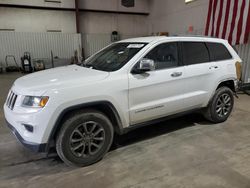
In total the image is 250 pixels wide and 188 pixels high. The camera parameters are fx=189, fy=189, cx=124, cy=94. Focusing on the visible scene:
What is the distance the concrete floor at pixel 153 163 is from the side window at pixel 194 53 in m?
1.23

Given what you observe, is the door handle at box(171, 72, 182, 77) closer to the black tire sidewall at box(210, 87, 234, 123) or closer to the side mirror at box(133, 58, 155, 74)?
the side mirror at box(133, 58, 155, 74)

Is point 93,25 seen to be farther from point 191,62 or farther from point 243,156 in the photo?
point 243,156

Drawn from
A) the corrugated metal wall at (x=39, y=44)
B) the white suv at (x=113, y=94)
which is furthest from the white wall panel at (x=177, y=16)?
the white suv at (x=113, y=94)

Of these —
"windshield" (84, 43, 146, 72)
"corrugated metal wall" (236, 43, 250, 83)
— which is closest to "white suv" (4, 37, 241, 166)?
"windshield" (84, 43, 146, 72)

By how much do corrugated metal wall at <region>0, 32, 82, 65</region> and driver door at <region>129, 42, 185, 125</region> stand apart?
10096 mm

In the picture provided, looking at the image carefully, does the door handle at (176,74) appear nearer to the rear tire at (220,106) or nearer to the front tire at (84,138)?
the rear tire at (220,106)

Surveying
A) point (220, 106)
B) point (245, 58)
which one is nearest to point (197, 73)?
point (220, 106)

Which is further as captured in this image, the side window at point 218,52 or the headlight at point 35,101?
the side window at point 218,52

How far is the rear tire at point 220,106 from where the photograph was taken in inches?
135

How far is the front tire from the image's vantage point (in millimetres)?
2172

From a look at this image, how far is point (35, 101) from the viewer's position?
2020mm

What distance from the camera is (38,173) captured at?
2.28 m

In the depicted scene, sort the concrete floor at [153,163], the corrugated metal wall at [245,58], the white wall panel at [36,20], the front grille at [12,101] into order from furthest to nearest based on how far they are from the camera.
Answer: the white wall panel at [36,20] → the corrugated metal wall at [245,58] → the front grille at [12,101] → the concrete floor at [153,163]

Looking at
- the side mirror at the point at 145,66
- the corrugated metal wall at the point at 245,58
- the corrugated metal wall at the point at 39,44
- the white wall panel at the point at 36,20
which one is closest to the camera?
the side mirror at the point at 145,66
